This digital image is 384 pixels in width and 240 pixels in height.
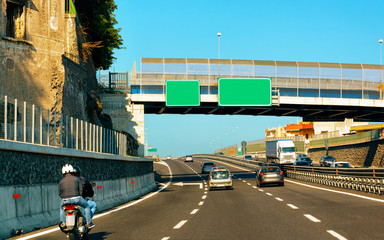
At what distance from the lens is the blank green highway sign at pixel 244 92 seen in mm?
39281

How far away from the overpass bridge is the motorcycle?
32181mm

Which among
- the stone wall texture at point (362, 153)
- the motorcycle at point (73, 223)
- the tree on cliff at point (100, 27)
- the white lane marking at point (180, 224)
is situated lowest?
the stone wall texture at point (362, 153)

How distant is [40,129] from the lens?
14469mm

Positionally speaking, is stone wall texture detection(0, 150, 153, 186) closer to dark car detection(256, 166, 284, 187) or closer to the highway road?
the highway road

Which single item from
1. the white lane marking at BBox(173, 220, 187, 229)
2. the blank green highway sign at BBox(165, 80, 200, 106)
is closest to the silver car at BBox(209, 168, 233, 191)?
the blank green highway sign at BBox(165, 80, 200, 106)

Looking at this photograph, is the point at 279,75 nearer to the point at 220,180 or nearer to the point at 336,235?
the point at 220,180

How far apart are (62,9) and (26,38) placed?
3484mm

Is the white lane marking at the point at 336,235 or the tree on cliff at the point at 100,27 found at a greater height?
the tree on cliff at the point at 100,27

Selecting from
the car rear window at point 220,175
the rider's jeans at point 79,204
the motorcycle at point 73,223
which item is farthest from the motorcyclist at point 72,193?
the car rear window at point 220,175

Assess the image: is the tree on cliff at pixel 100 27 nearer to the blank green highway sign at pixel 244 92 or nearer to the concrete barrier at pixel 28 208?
the blank green highway sign at pixel 244 92

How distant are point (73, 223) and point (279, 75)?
3737cm

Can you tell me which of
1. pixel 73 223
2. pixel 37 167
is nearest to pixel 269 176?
pixel 37 167

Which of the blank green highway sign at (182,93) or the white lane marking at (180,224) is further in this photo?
the blank green highway sign at (182,93)

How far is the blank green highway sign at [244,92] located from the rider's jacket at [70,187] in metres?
30.5
